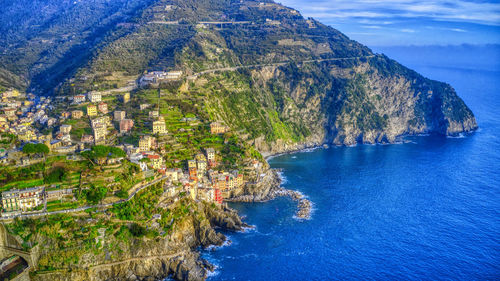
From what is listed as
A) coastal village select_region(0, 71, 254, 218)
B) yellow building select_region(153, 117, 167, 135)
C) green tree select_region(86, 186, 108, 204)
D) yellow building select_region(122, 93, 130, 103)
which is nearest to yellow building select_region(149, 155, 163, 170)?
coastal village select_region(0, 71, 254, 218)

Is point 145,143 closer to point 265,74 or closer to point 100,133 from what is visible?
point 100,133

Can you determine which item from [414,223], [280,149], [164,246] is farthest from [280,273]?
[280,149]

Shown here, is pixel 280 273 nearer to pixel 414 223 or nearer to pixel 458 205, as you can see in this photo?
pixel 414 223

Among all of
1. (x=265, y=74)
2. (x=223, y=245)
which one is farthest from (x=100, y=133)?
(x=265, y=74)

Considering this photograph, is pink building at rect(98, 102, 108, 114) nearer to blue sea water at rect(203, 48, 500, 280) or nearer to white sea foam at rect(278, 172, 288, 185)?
blue sea water at rect(203, 48, 500, 280)

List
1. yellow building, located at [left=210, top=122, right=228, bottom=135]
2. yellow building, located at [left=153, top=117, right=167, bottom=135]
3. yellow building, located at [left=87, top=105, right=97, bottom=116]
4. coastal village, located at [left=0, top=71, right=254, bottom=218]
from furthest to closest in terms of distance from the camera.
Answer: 1. yellow building, located at [left=210, top=122, right=228, bottom=135]
2. yellow building, located at [left=87, top=105, right=97, bottom=116]
3. yellow building, located at [left=153, top=117, right=167, bottom=135]
4. coastal village, located at [left=0, top=71, right=254, bottom=218]
